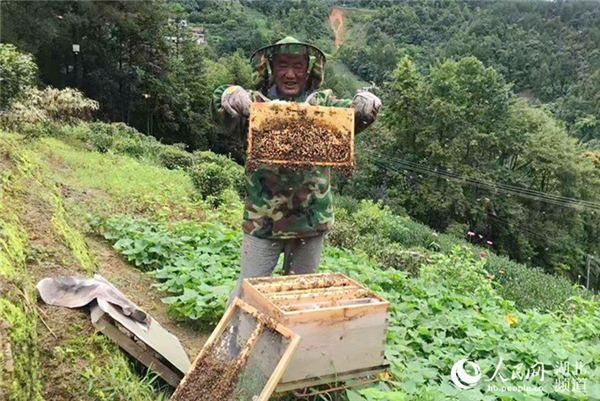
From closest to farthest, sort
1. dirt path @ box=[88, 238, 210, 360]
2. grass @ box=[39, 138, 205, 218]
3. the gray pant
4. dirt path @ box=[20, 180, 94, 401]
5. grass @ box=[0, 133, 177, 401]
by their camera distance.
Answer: grass @ box=[0, 133, 177, 401] < dirt path @ box=[20, 180, 94, 401] < the gray pant < dirt path @ box=[88, 238, 210, 360] < grass @ box=[39, 138, 205, 218]

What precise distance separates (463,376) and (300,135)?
177cm

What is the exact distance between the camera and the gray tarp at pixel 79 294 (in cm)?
307

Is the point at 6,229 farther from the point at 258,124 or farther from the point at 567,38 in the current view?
the point at 567,38

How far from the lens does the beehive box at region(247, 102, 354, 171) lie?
301 cm

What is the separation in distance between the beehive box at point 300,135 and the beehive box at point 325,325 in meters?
0.66

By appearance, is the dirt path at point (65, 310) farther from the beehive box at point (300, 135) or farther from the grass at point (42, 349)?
the beehive box at point (300, 135)

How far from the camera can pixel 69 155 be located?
40.9ft

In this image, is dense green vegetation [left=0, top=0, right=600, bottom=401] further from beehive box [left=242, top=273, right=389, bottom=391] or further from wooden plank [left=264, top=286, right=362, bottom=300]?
wooden plank [left=264, top=286, right=362, bottom=300]

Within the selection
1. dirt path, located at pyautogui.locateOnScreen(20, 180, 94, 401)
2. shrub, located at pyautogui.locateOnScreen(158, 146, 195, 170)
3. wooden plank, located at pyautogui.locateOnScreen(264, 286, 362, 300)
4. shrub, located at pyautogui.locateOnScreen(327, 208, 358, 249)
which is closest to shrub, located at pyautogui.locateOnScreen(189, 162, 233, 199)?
shrub, located at pyautogui.locateOnScreen(327, 208, 358, 249)

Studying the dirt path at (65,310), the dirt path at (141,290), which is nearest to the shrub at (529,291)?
the dirt path at (141,290)

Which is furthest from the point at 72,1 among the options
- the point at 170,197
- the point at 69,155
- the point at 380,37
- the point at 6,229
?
the point at 380,37

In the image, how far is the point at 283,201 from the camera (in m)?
3.23

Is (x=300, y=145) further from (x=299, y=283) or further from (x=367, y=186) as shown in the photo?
(x=367, y=186)

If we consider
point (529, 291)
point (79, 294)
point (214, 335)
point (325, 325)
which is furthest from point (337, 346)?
point (529, 291)
